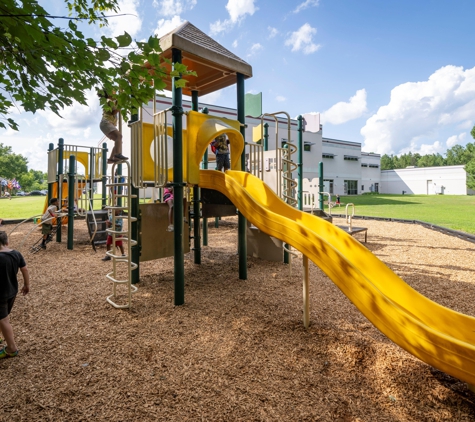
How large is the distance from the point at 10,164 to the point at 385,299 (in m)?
89.7

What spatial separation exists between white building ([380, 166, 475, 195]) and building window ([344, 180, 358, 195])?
1160cm

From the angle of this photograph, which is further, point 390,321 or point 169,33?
point 169,33

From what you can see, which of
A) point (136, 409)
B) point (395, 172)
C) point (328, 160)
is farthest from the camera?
point (395, 172)

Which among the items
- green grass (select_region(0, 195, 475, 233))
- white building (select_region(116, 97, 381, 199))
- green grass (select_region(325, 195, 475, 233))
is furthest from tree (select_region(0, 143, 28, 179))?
green grass (select_region(325, 195, 475, 233))

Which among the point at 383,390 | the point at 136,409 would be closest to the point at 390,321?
the point at 383,390

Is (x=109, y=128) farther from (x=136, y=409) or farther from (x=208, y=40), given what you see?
(x=136, y=409)

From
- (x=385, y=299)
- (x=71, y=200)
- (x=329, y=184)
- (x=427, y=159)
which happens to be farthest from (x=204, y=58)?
(x=427, y=159)

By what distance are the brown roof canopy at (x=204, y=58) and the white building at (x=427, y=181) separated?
5726 centimetres

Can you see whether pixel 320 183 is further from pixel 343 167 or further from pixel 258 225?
pixel 343 167

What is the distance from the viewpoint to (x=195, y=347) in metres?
3.26

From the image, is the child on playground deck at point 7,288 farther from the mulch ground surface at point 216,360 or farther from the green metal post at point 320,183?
the green metal post at point 320,183

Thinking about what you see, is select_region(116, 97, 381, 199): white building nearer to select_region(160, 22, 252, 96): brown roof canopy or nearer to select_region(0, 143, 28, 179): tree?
select_region(160, 22, 252, 96): brown roof canopy

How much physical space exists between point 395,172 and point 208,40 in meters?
59.1

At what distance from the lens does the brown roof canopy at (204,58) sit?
4.80 meters
